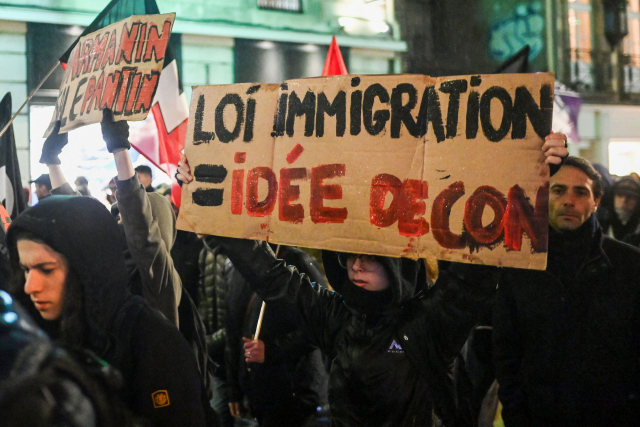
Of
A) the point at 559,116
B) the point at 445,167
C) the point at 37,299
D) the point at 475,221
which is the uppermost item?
the point at 559,116

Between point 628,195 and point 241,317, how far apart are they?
370cm

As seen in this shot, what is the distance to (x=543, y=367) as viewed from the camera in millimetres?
2895

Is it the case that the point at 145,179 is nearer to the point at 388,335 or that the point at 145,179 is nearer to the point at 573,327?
the point at 388,335

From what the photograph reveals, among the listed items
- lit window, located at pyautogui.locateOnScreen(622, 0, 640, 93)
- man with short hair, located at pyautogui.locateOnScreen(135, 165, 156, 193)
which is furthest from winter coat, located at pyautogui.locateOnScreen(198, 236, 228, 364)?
lit window, located at pyautogui.locateOnScreen(622, 0, 640, 93)

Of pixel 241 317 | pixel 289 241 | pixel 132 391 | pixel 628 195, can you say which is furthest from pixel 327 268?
pixel 628 195

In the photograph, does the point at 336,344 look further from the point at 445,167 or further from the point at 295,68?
the point at 295,68

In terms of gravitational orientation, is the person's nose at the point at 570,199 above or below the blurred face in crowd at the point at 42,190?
below

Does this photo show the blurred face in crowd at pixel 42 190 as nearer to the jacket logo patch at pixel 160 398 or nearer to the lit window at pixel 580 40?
the jacket logo patch at pixel 160 398

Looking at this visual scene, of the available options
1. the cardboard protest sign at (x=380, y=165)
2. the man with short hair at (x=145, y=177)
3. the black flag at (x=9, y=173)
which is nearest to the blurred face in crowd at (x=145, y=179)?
the man with short hair at (x=145, y=177)

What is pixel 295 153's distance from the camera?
8.80 ft

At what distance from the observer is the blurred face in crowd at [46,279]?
6.72 feet

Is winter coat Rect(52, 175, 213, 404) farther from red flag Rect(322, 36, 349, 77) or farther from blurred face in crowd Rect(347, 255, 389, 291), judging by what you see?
red flag Rect(322, 36, 349, 77)

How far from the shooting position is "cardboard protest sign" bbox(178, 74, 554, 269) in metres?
2.31

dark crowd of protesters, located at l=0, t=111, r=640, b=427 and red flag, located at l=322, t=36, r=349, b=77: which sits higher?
red flag, located at l=322, t=36, r=349, b=77
